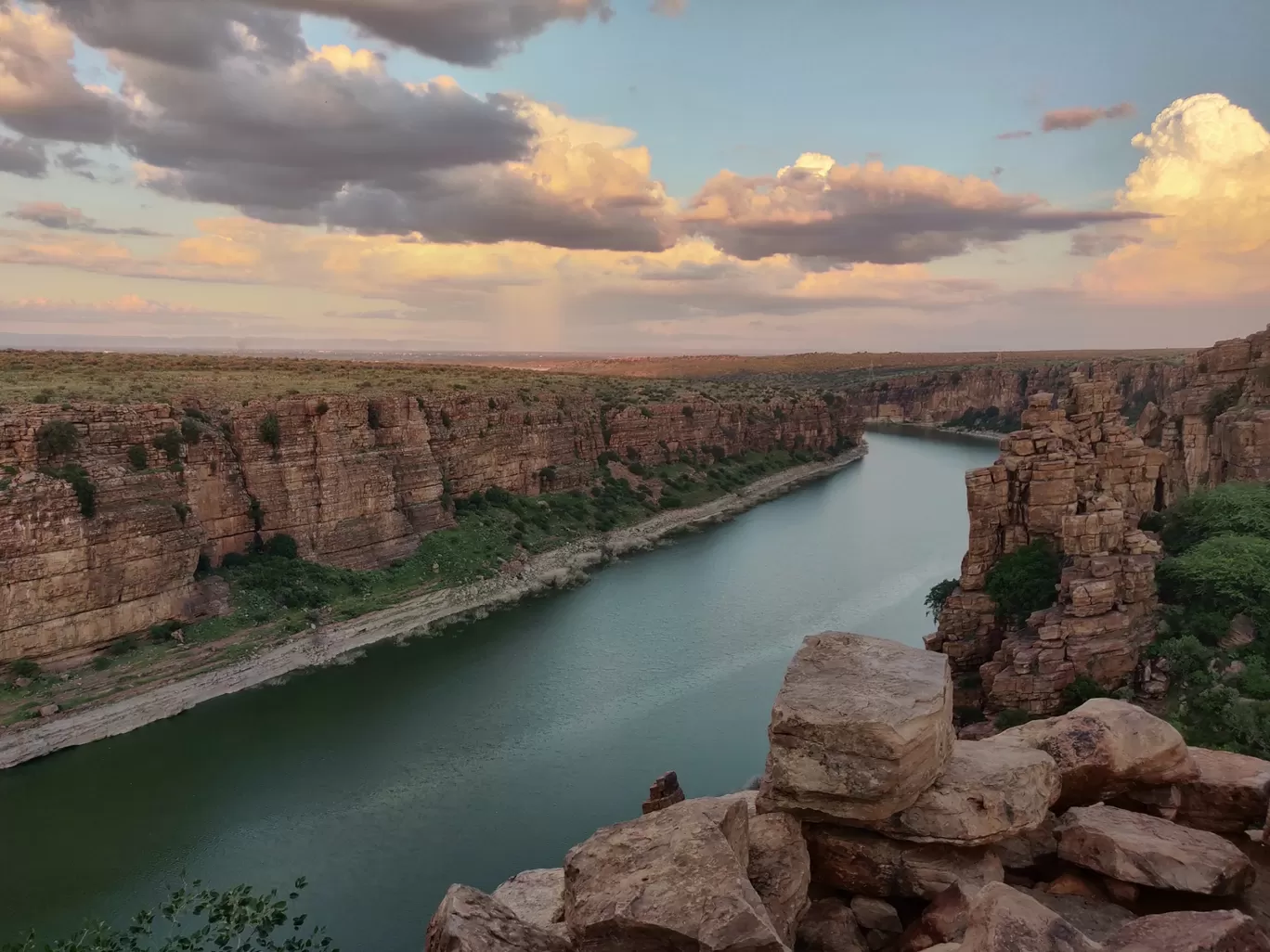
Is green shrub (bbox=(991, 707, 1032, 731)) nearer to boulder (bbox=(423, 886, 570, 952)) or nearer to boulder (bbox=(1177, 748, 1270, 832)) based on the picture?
boulder (bbox=(1177, 748, 1270, 832))

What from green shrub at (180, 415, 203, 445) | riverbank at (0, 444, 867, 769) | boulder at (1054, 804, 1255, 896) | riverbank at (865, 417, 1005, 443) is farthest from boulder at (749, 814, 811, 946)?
riverbank at (865, 417, 1005, 443)

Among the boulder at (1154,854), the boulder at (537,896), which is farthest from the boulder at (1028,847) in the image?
the boulder at (537,896)

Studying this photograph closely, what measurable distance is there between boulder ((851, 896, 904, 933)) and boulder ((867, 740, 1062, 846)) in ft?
1.70

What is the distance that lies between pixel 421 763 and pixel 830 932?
63.6ft

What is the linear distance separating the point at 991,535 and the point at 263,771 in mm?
20651

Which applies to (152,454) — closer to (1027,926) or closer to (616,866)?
(616,866)

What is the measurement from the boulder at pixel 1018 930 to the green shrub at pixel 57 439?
2969 cm

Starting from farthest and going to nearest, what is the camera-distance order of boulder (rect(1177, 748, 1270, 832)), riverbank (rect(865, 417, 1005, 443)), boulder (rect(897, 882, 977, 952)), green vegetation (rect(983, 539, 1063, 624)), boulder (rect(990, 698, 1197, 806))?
1. riverbank (rect(865, 417, 1005, 443))
2. green vegetation (rect(983, 539, 1063, 624))
3. boulder (rect(990, 698, 1197, 806))
4. boulder (rect(1177, 748, 1270, 832))
5. boulder (rect(897, 882, 977, 952))

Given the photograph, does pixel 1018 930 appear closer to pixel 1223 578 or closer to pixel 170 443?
pixel 1223 578

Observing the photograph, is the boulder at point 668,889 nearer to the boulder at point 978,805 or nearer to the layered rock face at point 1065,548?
the boulder at point 978,805

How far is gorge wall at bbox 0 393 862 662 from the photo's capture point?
24656mm

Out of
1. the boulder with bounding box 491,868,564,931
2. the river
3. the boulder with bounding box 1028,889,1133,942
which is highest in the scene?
the boulder with bounding box 1028,889,1133,942

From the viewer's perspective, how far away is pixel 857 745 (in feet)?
19.5

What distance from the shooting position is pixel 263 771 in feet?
74.3
